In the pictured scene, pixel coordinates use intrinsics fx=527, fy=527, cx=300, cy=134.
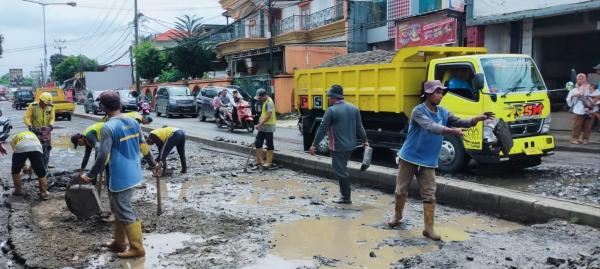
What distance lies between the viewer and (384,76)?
32.1 ft

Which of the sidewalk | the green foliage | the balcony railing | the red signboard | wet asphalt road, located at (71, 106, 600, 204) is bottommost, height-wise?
wet asphalt road, located at (71, 106, 600, 204)

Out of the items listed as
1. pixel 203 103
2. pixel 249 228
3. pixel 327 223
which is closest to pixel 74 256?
pixel 249 228

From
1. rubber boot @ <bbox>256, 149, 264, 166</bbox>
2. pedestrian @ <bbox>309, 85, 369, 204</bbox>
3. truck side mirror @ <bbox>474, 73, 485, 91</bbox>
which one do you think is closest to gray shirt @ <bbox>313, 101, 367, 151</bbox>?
pedestrian @ <bbox>309, 85, 369, 204</bbox>

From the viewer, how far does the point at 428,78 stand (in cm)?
919

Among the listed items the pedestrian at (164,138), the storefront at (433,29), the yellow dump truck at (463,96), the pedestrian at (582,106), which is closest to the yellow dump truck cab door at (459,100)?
the yellow dump truck at (463,96)

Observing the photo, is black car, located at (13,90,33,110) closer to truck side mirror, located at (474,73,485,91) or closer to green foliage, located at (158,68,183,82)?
green foliage, located at (158,68,183,82)

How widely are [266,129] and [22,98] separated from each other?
4064 centimetres

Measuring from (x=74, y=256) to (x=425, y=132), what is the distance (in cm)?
367

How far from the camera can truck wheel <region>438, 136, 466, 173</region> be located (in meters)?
8.73

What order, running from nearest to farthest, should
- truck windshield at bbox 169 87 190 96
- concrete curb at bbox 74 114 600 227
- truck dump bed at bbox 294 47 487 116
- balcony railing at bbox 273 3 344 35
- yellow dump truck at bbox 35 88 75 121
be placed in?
concrete curb at bbox 74 114 600 227, truck dump bed at bbox 294 47 487 116, yellow dump truck at bbox 35 88 75 121, truck windshield at bbox 169 87 190 96, balcony railing at bbox 273 3 344 35

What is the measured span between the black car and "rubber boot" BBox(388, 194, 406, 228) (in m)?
44.6

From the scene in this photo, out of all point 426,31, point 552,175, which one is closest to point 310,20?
point 426,31

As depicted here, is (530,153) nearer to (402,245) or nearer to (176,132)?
(402,245)

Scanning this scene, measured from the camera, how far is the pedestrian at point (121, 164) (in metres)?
4.74
